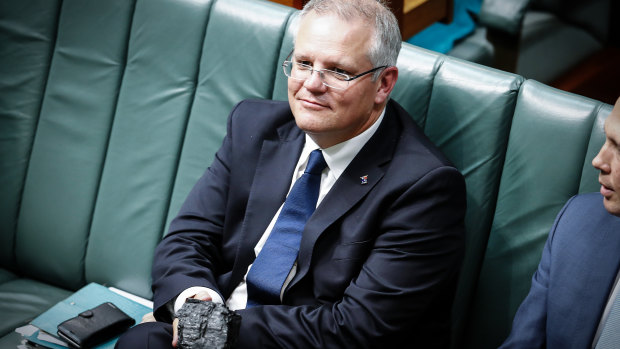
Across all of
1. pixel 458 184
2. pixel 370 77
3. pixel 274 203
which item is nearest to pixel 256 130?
pixel 274 203

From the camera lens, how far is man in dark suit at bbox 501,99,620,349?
1.54 metres

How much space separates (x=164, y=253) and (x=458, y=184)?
0.83 metres

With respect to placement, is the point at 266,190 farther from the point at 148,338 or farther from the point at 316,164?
the point at 148,338

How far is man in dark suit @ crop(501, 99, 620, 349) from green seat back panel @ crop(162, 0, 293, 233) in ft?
3.25

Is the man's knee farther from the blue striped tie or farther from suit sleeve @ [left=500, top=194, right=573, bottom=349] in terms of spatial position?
suit sleeve @ [left=500, top=194, right=573, bottom=349]

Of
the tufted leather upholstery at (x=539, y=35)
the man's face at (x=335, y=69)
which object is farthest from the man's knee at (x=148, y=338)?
the tufted leather upholstery at (x=539, y=35)

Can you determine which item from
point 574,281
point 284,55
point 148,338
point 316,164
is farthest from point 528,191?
point 148,338

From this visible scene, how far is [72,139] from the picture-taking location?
7.66 ft

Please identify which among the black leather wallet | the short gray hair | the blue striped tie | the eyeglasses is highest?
the short gray hair

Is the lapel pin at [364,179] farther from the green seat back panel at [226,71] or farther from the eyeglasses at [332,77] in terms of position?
the green seat back panel at [226,71]

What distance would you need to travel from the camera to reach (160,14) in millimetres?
2227

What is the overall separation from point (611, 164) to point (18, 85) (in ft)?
6.30

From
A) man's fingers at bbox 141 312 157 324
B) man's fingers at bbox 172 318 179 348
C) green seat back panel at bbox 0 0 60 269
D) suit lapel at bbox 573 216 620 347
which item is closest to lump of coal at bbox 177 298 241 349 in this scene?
man's fingers at bbox 172 318 179 348

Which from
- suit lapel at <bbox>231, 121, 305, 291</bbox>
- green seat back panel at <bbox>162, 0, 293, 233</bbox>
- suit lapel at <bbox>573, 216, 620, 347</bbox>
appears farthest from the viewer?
green seat back panel at <bbox>162, 0, 293, 233</bbox>
